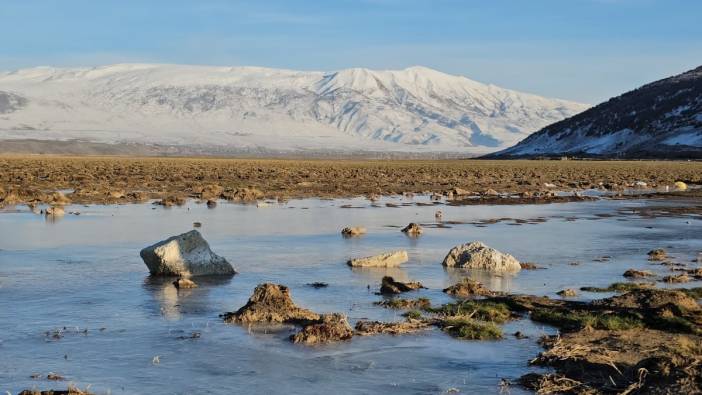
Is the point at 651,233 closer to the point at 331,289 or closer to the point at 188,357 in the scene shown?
the point at 331,289

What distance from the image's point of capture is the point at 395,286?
49.2 feet

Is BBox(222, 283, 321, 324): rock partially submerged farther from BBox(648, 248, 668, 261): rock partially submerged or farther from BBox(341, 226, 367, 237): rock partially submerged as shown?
BBox(341, 226, 367, 237): rock partially submerged

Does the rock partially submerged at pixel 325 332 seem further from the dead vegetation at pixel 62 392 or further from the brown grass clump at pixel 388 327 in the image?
the dead vegetation at pixel 62 392

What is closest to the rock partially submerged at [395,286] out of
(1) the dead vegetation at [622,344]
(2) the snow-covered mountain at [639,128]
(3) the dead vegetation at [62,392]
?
(1) the dead vegetation at [622,344]

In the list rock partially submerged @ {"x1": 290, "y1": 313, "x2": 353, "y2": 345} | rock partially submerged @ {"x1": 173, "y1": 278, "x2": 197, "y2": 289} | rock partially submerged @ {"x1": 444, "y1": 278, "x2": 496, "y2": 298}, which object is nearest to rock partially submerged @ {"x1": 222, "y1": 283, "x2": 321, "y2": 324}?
rock partially submerged @ {"x1": 290, "y1": 313, "x2": 353, "y2": 345}

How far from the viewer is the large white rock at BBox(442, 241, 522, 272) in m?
17.7

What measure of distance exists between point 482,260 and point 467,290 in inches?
113

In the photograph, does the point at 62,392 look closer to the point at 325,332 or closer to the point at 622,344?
the point at 325,332

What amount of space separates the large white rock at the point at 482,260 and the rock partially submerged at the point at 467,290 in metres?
2.42

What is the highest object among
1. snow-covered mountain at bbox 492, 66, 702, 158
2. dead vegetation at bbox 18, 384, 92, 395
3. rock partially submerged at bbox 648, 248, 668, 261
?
snow-covered mountain at bbox 492, 66, 702, 158

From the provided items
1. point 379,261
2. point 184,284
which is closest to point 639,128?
point 379,261

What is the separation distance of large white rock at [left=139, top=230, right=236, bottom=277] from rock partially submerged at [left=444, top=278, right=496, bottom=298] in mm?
4435

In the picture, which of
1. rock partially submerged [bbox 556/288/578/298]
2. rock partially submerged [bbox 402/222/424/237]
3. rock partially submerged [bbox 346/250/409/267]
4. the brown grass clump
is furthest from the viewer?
rock partially submerged [bbox 402/222/424/237]

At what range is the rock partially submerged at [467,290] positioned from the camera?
14.8 meters
